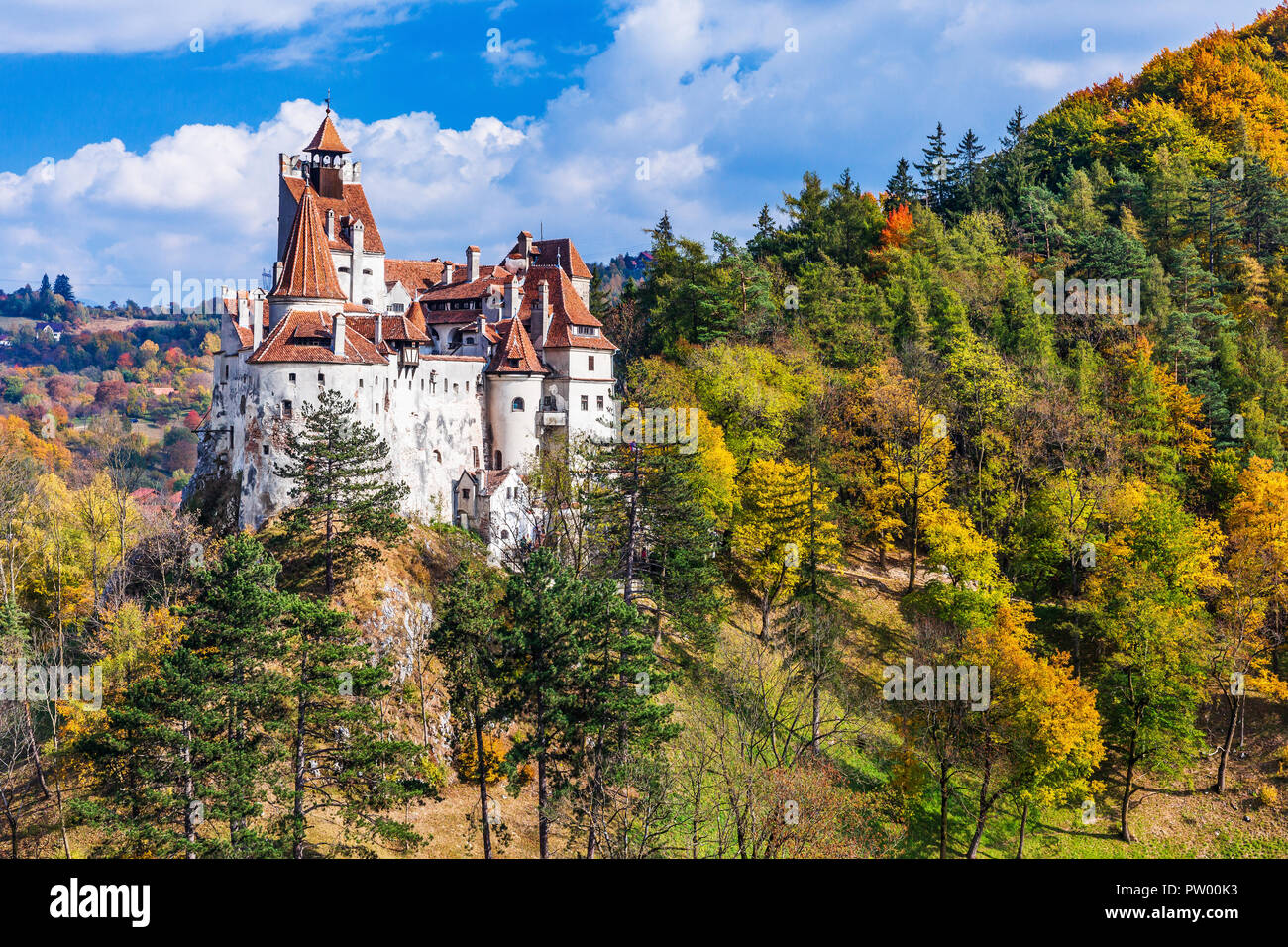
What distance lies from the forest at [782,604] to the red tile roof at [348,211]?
1607cm

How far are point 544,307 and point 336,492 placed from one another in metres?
20.6

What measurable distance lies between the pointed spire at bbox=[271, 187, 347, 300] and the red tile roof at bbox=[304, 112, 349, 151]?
34.3 feet

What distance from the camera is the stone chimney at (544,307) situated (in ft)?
209

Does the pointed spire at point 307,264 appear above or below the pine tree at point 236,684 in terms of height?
above

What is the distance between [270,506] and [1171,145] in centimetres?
8224

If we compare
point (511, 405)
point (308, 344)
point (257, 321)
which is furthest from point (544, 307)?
point (257, 321)

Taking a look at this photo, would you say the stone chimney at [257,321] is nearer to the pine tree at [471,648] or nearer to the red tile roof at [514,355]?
the red tile roof at [514,355]

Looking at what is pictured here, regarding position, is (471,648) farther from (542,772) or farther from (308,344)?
(308,344)

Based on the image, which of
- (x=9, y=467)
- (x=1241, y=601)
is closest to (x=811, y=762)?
(x=1241, y=601)

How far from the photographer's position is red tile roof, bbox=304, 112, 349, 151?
210 feet

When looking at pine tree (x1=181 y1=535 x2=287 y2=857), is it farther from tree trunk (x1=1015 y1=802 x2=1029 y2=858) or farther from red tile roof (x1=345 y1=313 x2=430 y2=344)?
tree trunk (x1=1015 y1=802 x2=1029 y2=858)

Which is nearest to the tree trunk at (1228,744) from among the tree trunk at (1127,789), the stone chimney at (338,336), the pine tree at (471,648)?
the tree trunk at (1127,789)

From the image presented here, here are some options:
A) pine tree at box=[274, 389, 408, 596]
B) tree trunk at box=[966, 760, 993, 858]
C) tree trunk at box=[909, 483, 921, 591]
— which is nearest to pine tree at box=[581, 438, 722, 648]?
pine tree at box=[274, 389, 408, 596]
